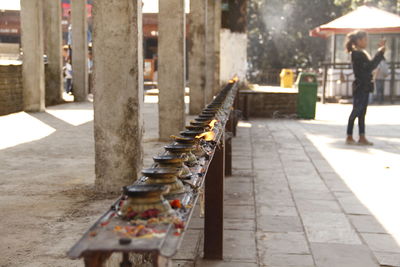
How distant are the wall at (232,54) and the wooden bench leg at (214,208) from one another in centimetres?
1298

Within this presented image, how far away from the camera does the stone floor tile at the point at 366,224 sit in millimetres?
5059

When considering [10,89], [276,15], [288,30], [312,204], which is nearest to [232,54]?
[10,89]

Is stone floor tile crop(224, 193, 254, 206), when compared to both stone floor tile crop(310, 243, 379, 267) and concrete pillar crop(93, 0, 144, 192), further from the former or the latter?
stone floor tile crop(310, 243, 379, 267)

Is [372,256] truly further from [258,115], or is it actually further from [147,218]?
[258,115]

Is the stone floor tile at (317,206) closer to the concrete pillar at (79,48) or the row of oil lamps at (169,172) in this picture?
the row of oil lamps at (169,172)

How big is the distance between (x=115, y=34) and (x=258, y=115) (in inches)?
428

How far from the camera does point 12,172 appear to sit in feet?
20.2

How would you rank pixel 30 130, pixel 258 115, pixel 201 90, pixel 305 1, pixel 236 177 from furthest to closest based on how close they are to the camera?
pixel 305 1 < pixel 258 115 < pixel 201 90 < pixel 30 130 < pixel 236 177

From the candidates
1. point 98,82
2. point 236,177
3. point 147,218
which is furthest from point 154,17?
point 147,218

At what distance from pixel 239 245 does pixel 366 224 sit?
1.31 metres

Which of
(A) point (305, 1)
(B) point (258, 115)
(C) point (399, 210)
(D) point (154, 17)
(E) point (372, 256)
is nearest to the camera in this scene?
(E) point (372, 256)

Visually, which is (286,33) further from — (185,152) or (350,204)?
(185,152)

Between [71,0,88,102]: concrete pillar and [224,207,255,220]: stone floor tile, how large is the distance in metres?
Result: 11.2

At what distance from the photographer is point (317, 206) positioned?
5902 mm
